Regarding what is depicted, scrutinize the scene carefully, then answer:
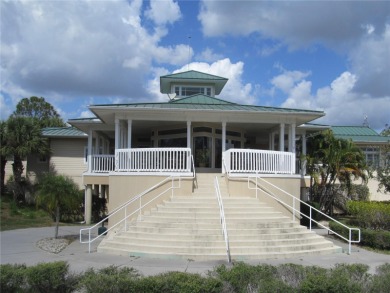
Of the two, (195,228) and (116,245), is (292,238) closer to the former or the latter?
(195,228)

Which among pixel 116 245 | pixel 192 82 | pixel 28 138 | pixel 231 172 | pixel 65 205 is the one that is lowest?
pixel 116 245

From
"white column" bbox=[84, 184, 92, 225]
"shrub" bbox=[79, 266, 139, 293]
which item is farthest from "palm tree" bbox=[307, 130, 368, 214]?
"shrub" bbox=[79, 266, 139, 293]

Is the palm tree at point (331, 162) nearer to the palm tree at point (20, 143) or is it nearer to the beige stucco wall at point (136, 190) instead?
the beige stucco wall at point (136, 190)

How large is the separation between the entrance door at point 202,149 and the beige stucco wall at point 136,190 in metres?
5.02

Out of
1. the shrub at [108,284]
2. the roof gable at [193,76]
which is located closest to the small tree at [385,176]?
the roof gable at [193,76]

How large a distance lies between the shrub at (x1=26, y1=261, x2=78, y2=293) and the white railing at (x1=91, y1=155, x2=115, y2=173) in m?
13.9

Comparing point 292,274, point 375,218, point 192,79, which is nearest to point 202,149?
point 192,79

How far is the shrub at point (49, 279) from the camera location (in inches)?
289

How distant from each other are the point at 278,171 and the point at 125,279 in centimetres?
1115

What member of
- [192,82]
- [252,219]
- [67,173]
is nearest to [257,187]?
[252,219]

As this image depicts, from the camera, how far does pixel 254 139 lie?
26000mm

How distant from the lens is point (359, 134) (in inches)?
1246

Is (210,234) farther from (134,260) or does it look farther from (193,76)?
(193,76)

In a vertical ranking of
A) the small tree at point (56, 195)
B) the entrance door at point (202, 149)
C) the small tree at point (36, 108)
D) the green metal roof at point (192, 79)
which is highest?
the small tree at point (36, 108)
